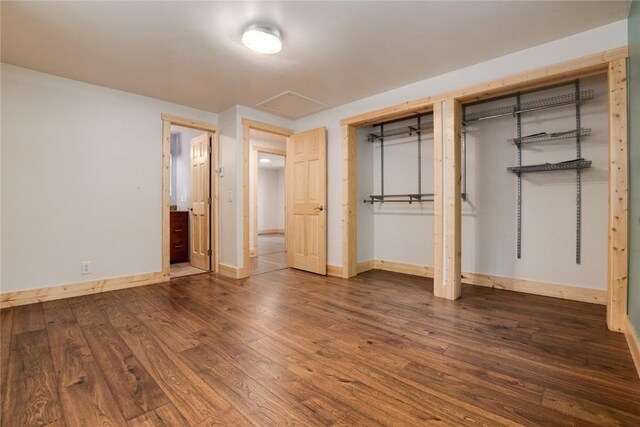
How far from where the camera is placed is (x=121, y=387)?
1.61 m

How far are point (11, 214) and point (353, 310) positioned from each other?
3.61 metres

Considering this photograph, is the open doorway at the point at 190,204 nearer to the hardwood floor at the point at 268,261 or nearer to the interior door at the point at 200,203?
the interior door at the point at 200,203

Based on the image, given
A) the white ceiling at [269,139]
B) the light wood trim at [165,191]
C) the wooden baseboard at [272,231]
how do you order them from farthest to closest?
the wooden baseboard at [272,231] → the white ceiling at [269,139] → the light wood trim at [165,191]

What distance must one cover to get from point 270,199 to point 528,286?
937 centimetres

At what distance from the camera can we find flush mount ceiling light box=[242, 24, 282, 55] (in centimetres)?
230

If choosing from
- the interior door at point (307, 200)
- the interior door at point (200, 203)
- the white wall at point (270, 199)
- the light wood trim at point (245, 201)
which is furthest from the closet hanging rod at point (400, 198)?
the white wall at point (270, 199)

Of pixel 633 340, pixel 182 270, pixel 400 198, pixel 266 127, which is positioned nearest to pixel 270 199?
pixel 182 270

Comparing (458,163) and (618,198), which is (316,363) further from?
(618,198)

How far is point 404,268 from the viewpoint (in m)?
4.37

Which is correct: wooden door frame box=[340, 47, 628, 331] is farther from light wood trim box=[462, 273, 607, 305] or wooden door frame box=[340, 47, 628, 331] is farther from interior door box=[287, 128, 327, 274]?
light wood trim box=[462, 273, 607, 305]

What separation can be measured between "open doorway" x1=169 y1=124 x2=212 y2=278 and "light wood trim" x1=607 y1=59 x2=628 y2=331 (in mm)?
4713

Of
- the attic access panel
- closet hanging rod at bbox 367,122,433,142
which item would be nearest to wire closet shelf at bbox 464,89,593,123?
closet hanging rod at bbox 367,122,433,142

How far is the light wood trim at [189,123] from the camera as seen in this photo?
4.01m

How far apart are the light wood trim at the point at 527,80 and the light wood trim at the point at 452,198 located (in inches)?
6.6
